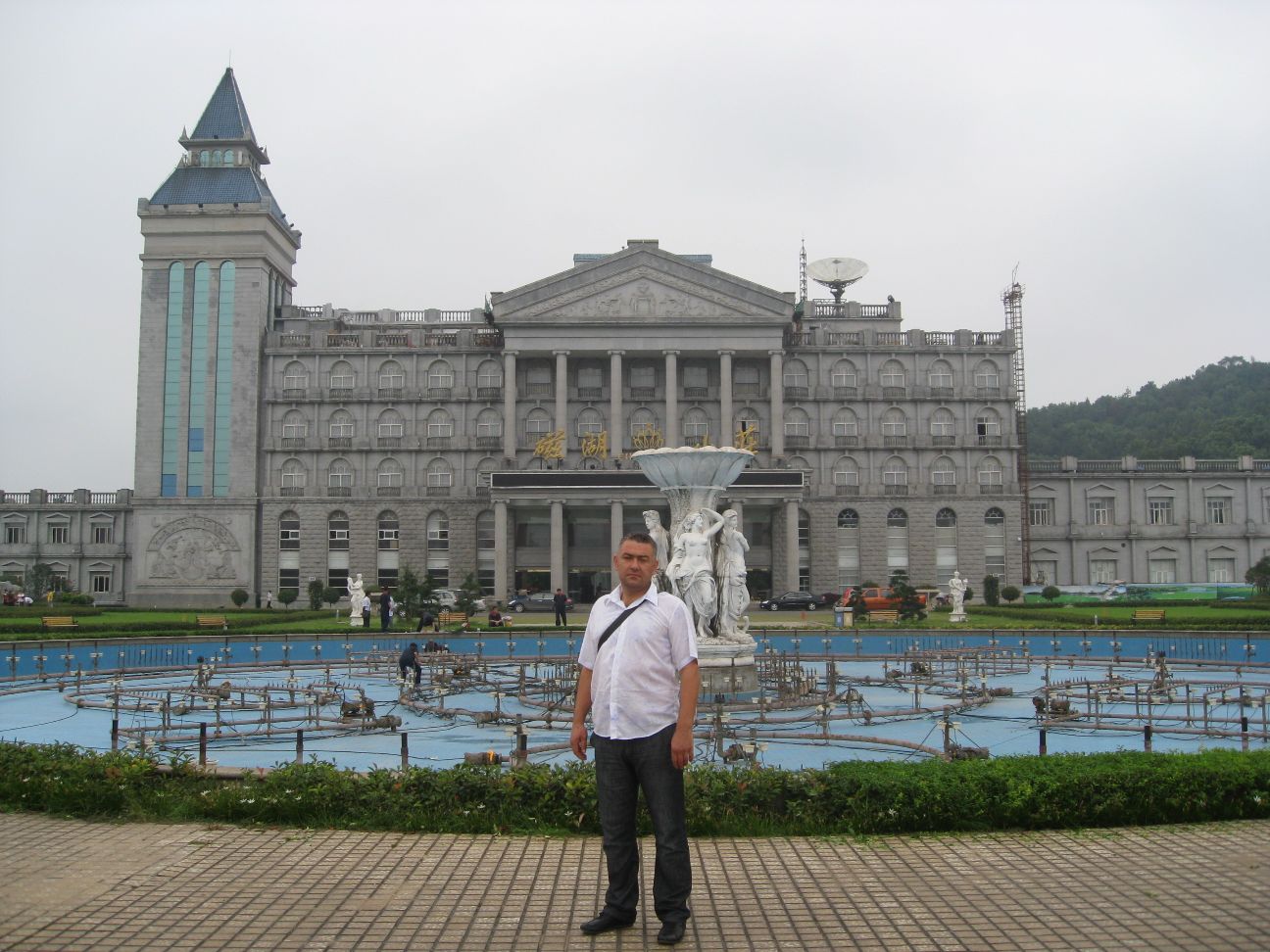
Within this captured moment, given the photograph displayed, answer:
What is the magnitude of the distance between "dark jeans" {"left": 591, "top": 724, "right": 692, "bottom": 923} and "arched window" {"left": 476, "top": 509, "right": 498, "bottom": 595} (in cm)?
5690

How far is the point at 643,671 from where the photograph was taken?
687cm

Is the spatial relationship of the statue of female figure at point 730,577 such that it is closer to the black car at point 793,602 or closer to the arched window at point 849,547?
the black car at point 793,602

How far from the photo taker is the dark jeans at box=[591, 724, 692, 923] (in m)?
6.71

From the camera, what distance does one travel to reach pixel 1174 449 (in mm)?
85750

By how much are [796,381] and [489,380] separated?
695 inches

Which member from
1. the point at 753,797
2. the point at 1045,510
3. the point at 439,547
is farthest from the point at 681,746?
the point at 1045,510

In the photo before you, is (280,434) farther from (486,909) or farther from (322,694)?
(486,909)

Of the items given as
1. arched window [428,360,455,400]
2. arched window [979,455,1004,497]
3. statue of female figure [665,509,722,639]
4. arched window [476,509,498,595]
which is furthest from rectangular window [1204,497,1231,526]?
statue of female figure [665,509,722,639]

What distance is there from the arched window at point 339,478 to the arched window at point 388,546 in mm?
2548

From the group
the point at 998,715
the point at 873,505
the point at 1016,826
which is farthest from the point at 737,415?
the point at 1016,826

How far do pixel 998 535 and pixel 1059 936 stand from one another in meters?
60.5

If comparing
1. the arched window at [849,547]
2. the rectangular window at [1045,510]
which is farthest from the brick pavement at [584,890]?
the rectangular window at [1045,510]

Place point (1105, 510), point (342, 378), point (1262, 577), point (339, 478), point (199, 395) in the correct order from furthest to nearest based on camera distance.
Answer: point (1105, 510) < point (342, 378) < point (339, 478) < point (199, 395) < point (1262, 577)

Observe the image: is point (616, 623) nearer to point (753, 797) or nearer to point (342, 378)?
point (753, 797)
